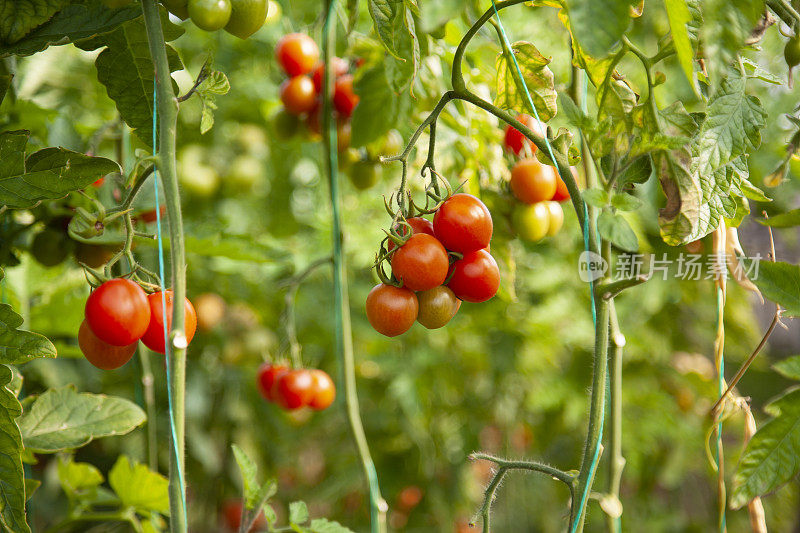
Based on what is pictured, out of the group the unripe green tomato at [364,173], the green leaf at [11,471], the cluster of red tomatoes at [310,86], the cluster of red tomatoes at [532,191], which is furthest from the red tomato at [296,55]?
the green leaf at [11,471]

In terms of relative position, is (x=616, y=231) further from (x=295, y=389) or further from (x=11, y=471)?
(x=295, y=389)

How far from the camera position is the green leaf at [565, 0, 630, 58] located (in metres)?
0.44

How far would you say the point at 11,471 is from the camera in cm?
59

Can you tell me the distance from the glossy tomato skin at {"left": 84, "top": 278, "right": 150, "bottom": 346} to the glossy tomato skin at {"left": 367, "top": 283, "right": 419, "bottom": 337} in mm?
208

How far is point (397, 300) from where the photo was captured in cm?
62

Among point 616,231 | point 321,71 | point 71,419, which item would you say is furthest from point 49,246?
point 616,231

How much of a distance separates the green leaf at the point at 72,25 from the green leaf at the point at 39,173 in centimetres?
8

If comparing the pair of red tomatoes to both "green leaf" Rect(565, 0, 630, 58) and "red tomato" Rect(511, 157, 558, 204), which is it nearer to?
"red tomato" Rect(511, 157, 558, 204)

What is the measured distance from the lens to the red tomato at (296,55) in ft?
3.94

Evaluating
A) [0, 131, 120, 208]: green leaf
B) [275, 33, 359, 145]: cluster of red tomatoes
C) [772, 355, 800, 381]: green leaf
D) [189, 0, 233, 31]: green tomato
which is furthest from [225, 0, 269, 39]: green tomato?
[772, 355, 800, 381]: green leaf

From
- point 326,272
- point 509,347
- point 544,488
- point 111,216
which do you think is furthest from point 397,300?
point 544,488

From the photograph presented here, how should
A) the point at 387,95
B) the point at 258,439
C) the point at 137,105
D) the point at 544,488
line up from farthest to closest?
Result: the point at 544,488
the point at 258,439
the point at 387,95
the point at 137,105

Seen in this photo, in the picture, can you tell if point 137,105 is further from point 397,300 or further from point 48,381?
point 48,381

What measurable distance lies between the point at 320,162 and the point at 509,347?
766 mm
